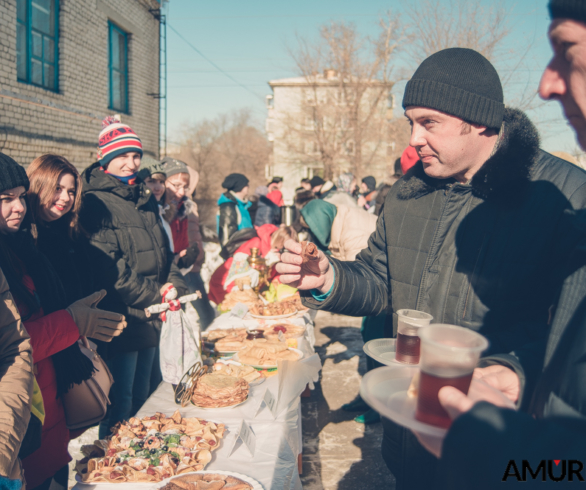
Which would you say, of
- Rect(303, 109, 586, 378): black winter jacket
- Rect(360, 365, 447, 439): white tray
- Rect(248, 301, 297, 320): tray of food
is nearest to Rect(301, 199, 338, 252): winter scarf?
Rect(248, 301, 297, 320): tray of food

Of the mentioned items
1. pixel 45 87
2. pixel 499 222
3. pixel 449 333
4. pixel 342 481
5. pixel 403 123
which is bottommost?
pixel 342 481

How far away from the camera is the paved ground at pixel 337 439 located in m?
3.28

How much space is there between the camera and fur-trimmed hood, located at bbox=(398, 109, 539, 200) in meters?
1.51

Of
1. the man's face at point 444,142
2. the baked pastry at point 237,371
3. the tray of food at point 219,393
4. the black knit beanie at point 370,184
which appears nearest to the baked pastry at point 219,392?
the tray of food at point 219,393

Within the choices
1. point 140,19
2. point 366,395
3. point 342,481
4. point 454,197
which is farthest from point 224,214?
point 140,19

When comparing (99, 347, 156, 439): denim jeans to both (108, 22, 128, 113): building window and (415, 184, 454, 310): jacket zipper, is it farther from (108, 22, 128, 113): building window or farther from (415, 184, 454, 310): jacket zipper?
(108, 22, 128, 113): building window

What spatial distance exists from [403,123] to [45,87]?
44.7 feet

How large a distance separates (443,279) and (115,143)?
2.69 meters

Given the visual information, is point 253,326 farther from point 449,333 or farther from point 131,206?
point 449,333

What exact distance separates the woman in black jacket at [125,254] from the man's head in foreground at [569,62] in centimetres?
281

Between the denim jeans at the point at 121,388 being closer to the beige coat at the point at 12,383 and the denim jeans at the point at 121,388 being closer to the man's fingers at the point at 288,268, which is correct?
the beige coat at the point at 12,383

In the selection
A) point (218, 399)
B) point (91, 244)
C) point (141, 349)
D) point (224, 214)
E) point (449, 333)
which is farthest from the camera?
point (224, 214)

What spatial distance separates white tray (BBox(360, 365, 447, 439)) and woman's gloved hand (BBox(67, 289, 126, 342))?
1.79 metres

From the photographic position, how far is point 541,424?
74 cm
